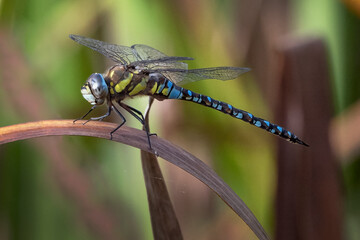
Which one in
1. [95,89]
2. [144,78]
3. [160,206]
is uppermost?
[144,78]

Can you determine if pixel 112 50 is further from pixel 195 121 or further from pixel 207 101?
pixel 195 121

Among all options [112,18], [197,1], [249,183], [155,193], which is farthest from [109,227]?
[197,1]

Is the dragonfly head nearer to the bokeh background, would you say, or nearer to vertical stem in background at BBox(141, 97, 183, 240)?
the bokeh background

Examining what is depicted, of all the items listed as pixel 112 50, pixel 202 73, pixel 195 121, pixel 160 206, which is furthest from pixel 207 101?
pixel 160 206

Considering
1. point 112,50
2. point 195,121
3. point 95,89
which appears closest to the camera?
point 95,89

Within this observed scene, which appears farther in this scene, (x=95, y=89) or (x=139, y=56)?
(x=139, y=56)

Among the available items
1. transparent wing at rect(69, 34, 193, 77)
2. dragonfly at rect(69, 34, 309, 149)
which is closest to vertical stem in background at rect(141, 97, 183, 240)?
dragonfly at rect(69, 34, 309, 149)

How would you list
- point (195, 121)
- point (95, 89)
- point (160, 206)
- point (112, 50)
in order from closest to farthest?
point (160, 206) < point (95, 89) < point (112, 50) < point (195, 121)
